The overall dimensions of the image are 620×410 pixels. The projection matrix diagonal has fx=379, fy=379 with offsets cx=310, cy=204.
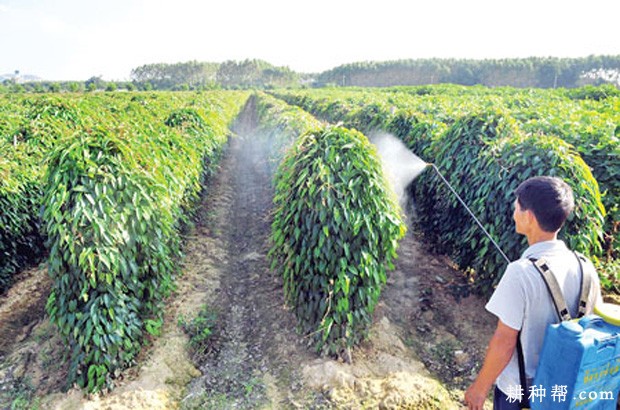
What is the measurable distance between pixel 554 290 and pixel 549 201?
458 mm

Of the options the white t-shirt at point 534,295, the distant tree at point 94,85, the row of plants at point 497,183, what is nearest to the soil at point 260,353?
the row of plants at point 497,183

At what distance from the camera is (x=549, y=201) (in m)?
1.98

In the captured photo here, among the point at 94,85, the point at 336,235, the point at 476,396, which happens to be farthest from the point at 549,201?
the point at 94,85

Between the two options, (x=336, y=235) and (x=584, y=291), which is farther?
(x=336, y=235)

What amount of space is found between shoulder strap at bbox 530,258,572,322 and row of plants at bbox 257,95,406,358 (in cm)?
183

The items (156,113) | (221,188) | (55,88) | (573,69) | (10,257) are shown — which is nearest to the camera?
(10,257)

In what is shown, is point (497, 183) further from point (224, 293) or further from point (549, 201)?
point (224, 293)

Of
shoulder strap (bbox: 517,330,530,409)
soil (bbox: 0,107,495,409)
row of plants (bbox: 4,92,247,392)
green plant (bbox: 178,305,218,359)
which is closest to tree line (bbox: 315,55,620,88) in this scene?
soil (bbox: 0,107,495,409)

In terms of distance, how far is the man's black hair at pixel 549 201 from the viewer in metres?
1.98

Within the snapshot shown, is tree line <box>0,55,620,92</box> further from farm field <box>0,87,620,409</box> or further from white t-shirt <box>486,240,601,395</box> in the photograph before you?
white t-shirt <box>486,240,601,395</box>

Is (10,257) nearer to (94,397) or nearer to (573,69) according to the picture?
(94,397)

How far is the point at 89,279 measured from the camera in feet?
11.1

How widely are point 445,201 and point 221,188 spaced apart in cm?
659

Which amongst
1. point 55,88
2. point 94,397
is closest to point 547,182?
point 94,397
